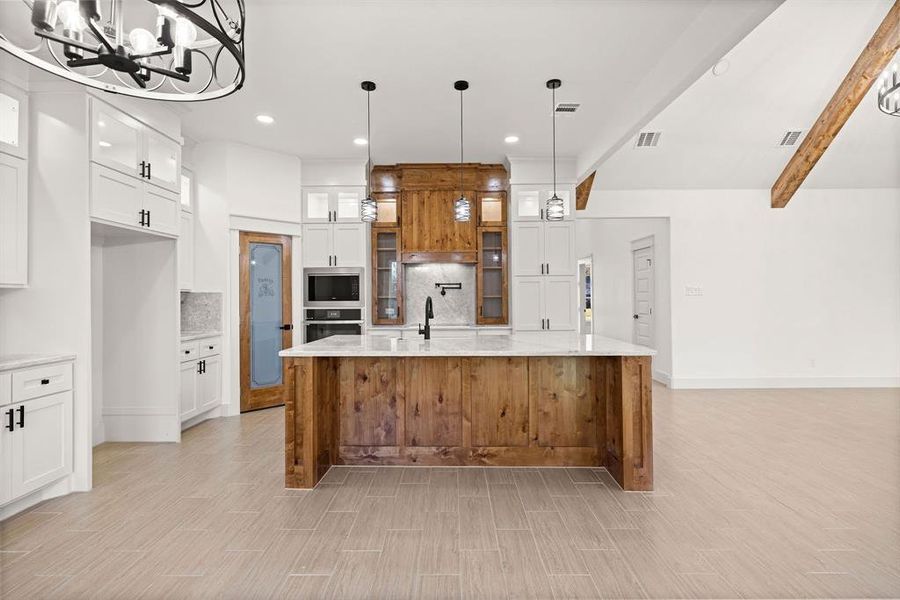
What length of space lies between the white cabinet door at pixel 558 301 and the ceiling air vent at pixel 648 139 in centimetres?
190

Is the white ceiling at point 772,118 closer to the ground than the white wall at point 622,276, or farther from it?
farther from it

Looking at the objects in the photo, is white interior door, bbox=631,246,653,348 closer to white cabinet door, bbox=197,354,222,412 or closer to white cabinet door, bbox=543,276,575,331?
white cabinet door, bbox=543,276,575,331

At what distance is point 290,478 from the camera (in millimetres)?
3205

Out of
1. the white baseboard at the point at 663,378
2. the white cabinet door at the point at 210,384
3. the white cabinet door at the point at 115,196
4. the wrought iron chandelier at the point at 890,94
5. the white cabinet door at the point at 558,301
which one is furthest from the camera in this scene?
the white baseboard at the point at 663,378

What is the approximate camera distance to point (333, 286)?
611 centimetres

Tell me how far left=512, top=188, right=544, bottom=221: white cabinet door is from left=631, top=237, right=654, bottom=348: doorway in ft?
7.91

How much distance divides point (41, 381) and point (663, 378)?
274 inches

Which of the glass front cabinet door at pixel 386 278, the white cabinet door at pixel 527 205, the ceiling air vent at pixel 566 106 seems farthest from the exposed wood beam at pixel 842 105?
the glass front cabinet door at pixel 386 278

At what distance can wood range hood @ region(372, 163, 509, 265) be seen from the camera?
6203 mm

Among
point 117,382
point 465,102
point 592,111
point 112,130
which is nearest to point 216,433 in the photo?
point 117,382

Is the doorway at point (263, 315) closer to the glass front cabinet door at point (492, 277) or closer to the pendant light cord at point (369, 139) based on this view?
the pendant light cord at point (369, 139)

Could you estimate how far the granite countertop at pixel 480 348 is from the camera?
303 centimetres

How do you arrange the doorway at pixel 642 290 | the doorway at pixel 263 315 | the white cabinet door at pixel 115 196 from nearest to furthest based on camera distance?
1. the white cabinet door at pixel 115 196
2. the doorway at pixel 263 315
3. the doorway at pixel 642 290

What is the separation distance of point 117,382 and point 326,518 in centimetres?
285
